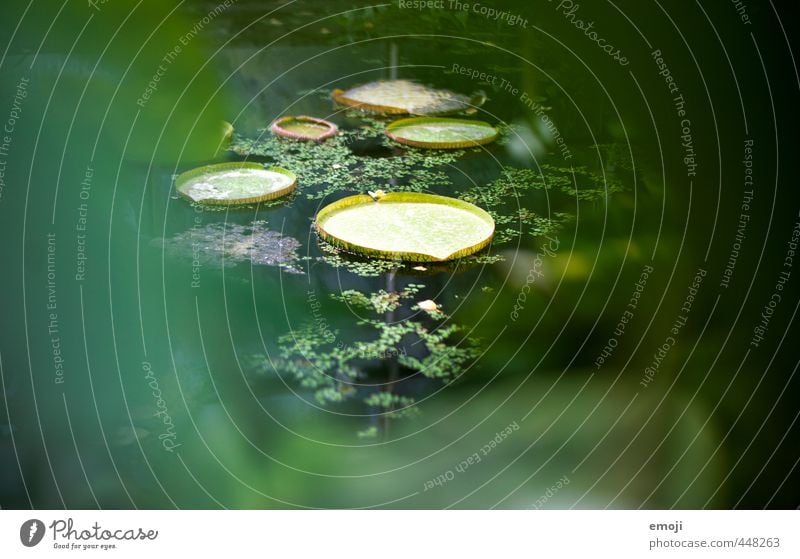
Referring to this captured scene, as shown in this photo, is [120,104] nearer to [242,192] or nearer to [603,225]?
[242,192]

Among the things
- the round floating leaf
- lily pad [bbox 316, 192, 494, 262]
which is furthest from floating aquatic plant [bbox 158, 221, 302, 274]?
the round floating leaf

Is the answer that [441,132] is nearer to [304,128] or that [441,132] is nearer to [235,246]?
[304,128]

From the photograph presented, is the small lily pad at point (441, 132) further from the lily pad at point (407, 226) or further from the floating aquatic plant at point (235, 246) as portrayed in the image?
the floating aquatic plant at point (235, 246)

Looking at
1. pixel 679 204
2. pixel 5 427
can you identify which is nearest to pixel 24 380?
pixel 5 427

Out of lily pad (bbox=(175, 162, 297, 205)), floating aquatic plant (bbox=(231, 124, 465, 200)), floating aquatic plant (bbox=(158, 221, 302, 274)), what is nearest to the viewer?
floating aquatic plant (bbox=(158, 221, 302, 274))

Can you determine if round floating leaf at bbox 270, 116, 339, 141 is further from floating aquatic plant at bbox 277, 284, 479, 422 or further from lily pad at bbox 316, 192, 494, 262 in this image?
floating aquatic plant at bbox 277, 284, 479, 422

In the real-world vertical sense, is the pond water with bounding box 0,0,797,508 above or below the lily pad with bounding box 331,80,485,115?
below
